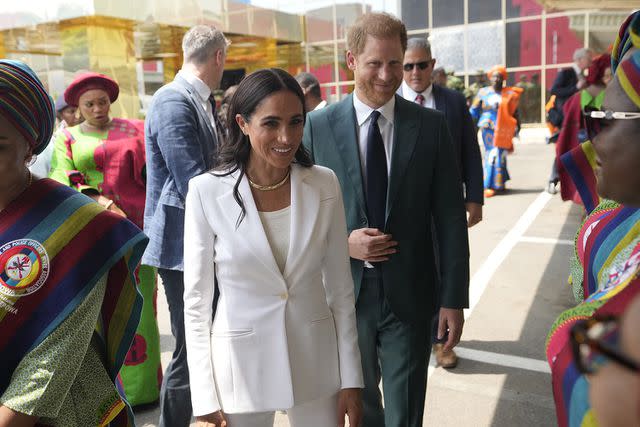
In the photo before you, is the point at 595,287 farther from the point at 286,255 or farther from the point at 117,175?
the point at 117,175

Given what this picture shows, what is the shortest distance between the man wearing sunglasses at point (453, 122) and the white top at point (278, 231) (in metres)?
2.23

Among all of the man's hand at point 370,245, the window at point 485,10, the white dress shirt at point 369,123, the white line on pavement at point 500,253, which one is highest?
the window at point 485,10

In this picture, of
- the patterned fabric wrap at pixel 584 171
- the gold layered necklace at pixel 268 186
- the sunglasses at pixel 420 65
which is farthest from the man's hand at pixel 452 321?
the sunglasses at pixel 420 65

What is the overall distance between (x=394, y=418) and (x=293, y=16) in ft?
72.3

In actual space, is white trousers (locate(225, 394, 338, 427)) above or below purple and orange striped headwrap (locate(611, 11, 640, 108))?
below

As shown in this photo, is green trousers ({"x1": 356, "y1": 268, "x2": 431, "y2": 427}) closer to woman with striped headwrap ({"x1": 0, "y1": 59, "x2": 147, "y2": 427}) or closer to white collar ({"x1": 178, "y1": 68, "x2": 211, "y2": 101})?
woman with striped headwrap ({"x1": 0, "y1": 59, "x2": 147, "y2": 427})

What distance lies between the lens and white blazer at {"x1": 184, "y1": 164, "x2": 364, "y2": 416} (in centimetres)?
192

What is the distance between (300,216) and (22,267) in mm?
870

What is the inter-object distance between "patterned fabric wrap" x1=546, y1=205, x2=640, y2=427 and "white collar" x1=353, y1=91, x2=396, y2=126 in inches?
43.9

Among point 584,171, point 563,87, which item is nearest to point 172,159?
point 584,171

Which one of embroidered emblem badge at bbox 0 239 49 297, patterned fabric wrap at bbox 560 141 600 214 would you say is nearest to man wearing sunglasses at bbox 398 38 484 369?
patterned fabric wrap at bbox 560 141 600 214

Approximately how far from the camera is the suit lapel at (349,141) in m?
2.53

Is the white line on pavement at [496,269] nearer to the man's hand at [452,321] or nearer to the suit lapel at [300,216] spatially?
the man's hand at [452,321]

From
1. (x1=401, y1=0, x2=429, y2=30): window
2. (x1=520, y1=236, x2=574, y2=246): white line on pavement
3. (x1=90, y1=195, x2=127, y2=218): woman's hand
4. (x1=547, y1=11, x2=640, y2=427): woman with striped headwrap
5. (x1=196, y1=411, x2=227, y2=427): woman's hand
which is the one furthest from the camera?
(x1=401, y1=0, x2=429, y2=30): window
